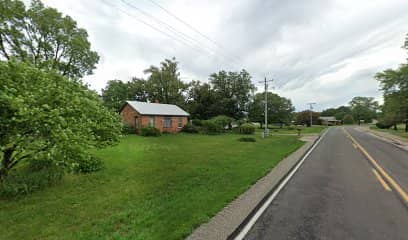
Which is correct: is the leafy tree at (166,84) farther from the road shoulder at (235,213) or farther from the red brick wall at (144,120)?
the road shoulder at (235,213)

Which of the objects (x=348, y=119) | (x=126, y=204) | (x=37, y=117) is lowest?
(x=126, y=204)

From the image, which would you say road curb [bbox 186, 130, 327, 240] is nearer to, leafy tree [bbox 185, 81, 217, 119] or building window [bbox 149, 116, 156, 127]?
building window [bbox 149, 116, 156, 127]

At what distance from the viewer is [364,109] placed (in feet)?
330

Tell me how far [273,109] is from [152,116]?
34.5 meters

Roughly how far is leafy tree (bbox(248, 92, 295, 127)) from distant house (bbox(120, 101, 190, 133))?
2189cm

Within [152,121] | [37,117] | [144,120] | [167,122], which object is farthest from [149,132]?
[37,117]

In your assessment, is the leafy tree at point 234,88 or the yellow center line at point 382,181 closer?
the yellow center line at point 382,181

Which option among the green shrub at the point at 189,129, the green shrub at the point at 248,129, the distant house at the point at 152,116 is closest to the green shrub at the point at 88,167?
the distant house at the point at 152,116

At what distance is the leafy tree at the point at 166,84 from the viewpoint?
139ft

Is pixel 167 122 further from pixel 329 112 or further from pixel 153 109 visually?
pixel 329 112

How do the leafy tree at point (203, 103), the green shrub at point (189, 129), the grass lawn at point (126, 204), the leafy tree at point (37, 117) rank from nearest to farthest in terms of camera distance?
the grass lawn at point (126, 204) < the leafy tree at point (37, 117) < the green shrub at point (189, 129) < the leafy tree at point (203, 103)

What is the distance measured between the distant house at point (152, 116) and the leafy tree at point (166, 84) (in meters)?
13.7

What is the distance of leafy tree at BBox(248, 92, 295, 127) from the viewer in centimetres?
4512

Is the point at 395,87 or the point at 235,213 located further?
the point at 395,87
